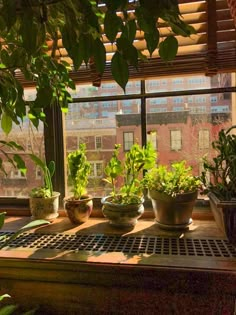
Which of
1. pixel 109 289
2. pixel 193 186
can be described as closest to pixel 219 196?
pixel 193 186

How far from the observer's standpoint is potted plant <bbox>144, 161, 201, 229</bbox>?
117 cm

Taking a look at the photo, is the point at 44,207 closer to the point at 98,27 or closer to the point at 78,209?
the point at 78,209

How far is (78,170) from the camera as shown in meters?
1.37

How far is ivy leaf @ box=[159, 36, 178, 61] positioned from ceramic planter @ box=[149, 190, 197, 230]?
2.67 feet

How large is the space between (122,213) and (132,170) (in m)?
0.21

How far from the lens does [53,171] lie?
1.45 meters

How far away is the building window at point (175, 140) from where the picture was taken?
1462 mm

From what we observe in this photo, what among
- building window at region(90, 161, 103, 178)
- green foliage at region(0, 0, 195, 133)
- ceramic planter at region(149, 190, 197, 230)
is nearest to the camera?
green foliage at region(0, 0, 195, 133)

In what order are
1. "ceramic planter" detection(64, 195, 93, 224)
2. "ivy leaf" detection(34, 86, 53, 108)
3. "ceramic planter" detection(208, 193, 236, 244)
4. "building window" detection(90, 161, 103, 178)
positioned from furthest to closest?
"building window" detection(90, 161, 103, 178)
"ceramic planter" detection(64, 195, 93, 224)
"ceramic planter" detection(208, 193, 236, 244)
"ivy leaf" detection(34, 86, 53, 108)

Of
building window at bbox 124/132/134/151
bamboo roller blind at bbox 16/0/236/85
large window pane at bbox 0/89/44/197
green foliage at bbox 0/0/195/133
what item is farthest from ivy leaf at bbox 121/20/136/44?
large window pane at bbox 0/89/44/197

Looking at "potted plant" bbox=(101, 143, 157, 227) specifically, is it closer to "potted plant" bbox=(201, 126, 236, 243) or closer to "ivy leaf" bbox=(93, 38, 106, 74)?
"potted plant" bbox=(201, 126, 236, 243)

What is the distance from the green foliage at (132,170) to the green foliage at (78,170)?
0.13 m

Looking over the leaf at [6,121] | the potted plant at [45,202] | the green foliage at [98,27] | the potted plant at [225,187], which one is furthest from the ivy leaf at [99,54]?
the potted plant at [45,202]

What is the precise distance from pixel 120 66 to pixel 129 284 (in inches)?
30.5
